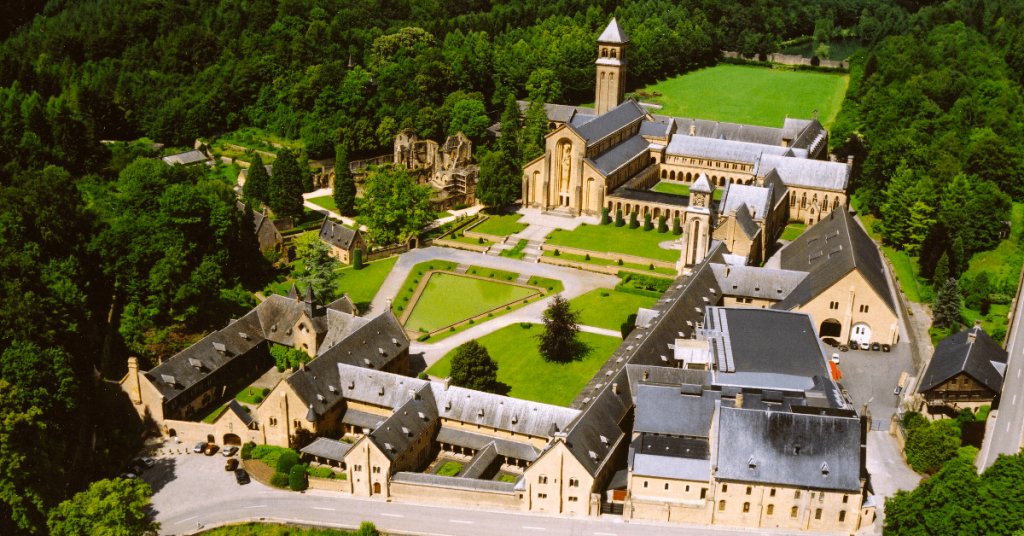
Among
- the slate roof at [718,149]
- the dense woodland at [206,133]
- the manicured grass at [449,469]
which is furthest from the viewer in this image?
the slate roof at [718,149]

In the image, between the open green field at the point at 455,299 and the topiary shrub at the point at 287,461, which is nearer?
the topiary shrub at the point at 287,461

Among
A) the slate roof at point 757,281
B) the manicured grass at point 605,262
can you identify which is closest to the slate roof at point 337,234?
the manicured grass at point 605,262

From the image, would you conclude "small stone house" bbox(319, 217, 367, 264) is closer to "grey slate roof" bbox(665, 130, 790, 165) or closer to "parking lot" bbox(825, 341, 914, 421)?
"grey slate roof" bbox(665, 130, 790, 165)

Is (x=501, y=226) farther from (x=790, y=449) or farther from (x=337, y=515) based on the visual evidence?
(x=790, y=449)

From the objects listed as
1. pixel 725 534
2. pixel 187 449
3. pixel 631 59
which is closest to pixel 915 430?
pixel 725 534

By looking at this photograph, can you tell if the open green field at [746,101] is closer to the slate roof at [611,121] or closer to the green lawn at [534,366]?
the slate roof at [611,121]

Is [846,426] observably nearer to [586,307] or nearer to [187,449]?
[586,307]

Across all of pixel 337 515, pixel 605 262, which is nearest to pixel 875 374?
pixel 605 262
